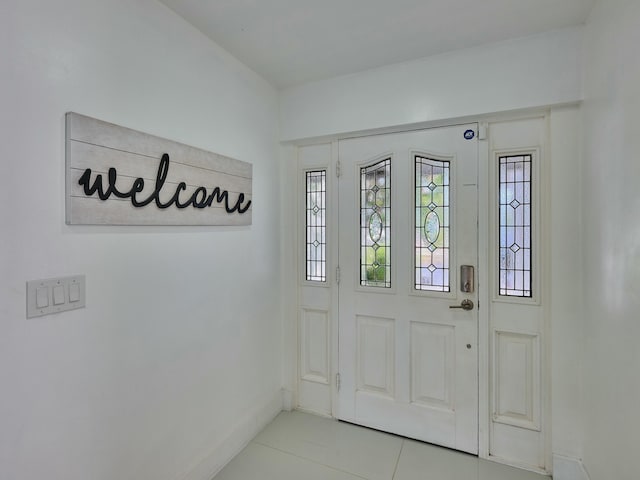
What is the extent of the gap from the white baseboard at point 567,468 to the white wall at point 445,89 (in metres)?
1.99

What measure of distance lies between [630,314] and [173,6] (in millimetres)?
2475

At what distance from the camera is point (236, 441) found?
6.88 ft

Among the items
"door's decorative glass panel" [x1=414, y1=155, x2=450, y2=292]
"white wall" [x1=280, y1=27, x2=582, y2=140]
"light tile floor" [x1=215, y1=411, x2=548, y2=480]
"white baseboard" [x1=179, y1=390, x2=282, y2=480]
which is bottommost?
"light tile floor" [x1=215, y1=411, x2=548, y2=480]

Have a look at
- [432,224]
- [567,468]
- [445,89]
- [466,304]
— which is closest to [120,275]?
[432,224]

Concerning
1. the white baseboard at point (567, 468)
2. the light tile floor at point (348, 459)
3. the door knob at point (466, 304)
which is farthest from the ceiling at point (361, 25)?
the light tile floor at point (348, 459)

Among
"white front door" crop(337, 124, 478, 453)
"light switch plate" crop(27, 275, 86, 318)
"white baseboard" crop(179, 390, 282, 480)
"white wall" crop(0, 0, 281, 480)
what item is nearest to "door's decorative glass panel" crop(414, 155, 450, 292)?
"white front door" crop(337, 124, 478, 453)

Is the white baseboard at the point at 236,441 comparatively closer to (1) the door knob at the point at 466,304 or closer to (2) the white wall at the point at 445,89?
(1) the door knob at the point at 466,304

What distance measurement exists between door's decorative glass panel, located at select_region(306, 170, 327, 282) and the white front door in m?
0.16

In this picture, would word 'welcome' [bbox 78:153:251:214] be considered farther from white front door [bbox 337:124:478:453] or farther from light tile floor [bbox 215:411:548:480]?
light tile floor [bbox 215:411:548:480]

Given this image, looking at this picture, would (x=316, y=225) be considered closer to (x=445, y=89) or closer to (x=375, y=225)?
(x=375, y=225)

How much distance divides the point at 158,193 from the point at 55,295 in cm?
60

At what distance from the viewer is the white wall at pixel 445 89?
1.81 meters

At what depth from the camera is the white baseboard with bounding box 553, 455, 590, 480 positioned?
1.78 meters

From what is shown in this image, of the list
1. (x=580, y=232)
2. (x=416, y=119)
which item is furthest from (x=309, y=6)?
(x=580, y=232)
